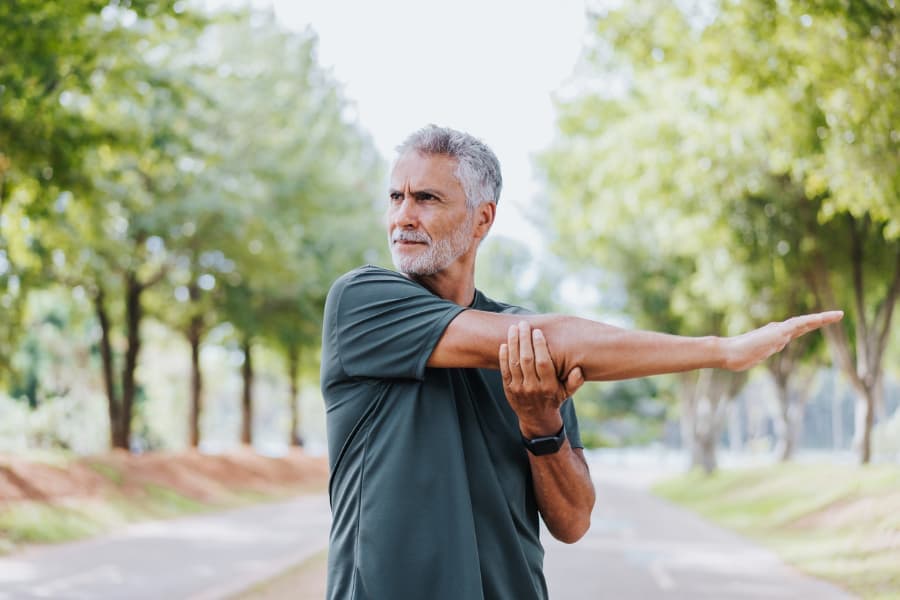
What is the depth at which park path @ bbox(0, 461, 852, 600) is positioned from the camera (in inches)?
418

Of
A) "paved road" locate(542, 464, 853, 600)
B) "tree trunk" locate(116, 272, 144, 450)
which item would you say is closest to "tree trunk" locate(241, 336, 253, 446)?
"tree trunk" locate(116, 272, 144, 450)

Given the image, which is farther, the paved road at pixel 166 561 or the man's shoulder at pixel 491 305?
the paved road at pixel 166 561

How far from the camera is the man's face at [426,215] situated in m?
2.44

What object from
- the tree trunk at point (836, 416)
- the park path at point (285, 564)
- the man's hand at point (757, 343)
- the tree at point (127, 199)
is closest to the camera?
the man's hand at point (757, 343)

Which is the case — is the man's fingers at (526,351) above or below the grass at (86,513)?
above

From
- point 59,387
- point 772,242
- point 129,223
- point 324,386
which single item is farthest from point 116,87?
point 59,387

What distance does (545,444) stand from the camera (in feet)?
7.64

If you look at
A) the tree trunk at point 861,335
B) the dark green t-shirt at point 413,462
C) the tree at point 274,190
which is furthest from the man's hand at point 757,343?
the tree at point 274,190

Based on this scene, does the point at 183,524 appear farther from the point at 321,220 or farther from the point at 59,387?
the point at 59,387

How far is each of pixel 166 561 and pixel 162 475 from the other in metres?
9.76

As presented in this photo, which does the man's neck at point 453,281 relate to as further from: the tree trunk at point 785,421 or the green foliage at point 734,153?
the tree trunk at point 785,421

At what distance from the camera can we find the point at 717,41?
1398cm

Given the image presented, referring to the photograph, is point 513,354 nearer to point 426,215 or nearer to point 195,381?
point 426,215

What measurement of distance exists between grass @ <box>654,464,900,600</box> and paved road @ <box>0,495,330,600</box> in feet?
20.2
